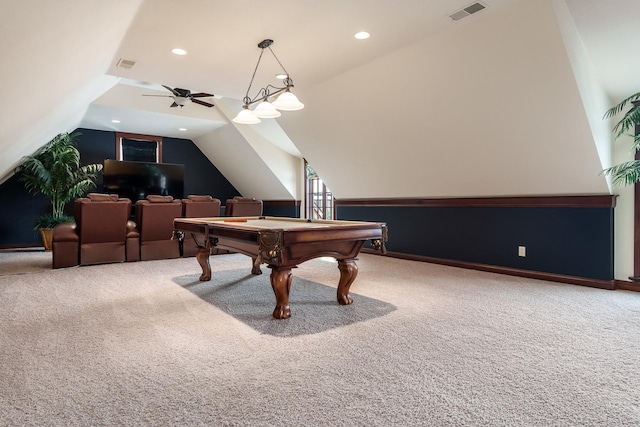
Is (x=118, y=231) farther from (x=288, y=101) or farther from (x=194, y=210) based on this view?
(x=288, y=101)

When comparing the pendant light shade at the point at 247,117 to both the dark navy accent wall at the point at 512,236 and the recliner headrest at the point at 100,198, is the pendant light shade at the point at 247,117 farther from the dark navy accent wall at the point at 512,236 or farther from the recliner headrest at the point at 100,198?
the dark navy accent wall at the point at 512,236

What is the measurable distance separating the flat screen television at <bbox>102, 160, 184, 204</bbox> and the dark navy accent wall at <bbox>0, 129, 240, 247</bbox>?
74 cm

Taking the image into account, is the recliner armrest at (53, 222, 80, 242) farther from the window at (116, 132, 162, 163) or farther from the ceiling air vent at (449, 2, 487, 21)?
the ceiling air vent at (449, 2, 487, 21)

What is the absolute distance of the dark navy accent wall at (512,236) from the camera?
393cm

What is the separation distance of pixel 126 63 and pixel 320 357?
395cm

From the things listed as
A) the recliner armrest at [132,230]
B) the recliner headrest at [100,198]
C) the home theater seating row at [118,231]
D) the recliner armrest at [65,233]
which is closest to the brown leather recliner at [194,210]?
the home theater seating row at [118,231]

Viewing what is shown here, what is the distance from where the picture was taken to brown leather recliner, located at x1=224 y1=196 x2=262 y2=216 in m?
6.59

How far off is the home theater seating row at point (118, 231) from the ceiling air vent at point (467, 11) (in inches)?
158

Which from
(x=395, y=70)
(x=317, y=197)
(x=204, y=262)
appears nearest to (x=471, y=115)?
(x=395, y=70)

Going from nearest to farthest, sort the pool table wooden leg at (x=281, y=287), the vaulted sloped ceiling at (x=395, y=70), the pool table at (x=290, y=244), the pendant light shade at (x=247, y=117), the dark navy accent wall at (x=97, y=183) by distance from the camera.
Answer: the pool table at (x=290, y=244) → the pool table wooden leg at (x=281, y=287) → the vaulted sloped ceiling at (x=395, y=70) → the pendant light shade at (x=247, y=117) → the dark navy accent wall at (x=97, y=183)

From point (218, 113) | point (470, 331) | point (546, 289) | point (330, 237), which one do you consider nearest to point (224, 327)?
point (330, 237)

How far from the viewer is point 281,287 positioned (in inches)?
109

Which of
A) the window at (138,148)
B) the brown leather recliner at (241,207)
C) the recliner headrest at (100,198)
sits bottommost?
the brown leather recliner at (241,207)

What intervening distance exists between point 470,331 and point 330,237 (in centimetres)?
118
